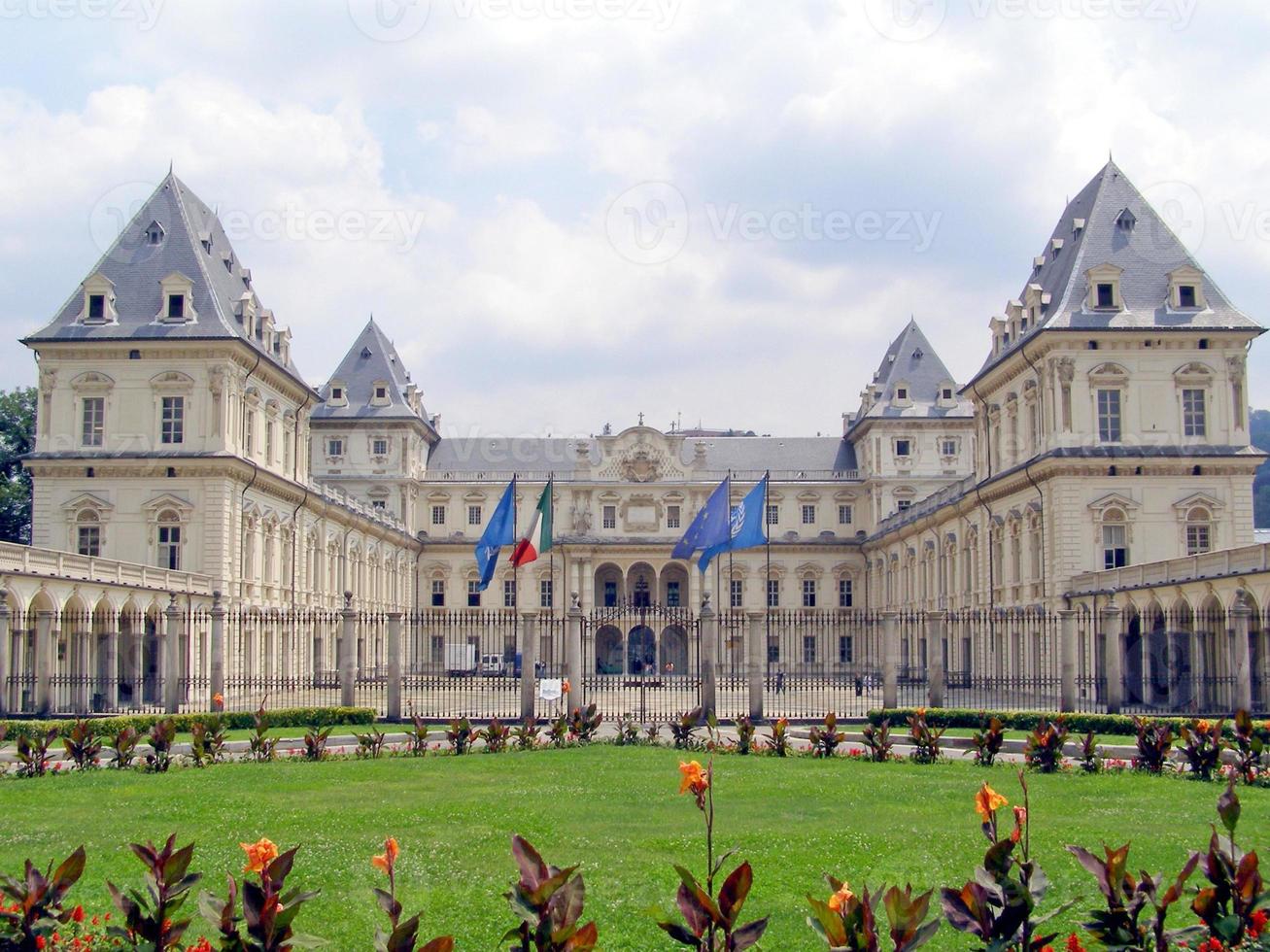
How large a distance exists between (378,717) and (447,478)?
2107 inches

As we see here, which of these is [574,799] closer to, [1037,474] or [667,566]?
[1037,474]

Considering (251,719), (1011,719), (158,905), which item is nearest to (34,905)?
(158,905)

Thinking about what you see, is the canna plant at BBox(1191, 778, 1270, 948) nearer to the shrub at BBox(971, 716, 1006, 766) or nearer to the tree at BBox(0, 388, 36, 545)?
the shrub at BBox(971, 716, 1006, 766)

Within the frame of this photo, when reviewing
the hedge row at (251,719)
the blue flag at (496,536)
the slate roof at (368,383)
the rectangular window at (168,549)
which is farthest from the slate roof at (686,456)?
the hedge row at (251,719)

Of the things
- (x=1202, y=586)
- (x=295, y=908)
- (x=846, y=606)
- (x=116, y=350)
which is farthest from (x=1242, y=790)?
(x=846, y=606)

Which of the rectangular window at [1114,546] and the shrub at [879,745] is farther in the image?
the rectangular window at [1114,546]

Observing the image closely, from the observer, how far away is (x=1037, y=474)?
44375mm

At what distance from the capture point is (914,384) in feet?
264

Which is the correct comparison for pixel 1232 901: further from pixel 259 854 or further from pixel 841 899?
pixel 259 854

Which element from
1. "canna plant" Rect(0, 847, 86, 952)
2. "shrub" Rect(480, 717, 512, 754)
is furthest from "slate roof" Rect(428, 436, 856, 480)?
"canna plant" Rect(0, 847, 86, 952)

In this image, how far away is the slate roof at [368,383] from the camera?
79.9 m

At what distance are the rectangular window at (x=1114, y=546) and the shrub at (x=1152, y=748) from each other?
24392 mm

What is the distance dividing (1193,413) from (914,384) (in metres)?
36.6

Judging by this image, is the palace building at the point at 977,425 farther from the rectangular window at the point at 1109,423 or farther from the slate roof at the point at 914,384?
the slate roof at the point at 914,384
